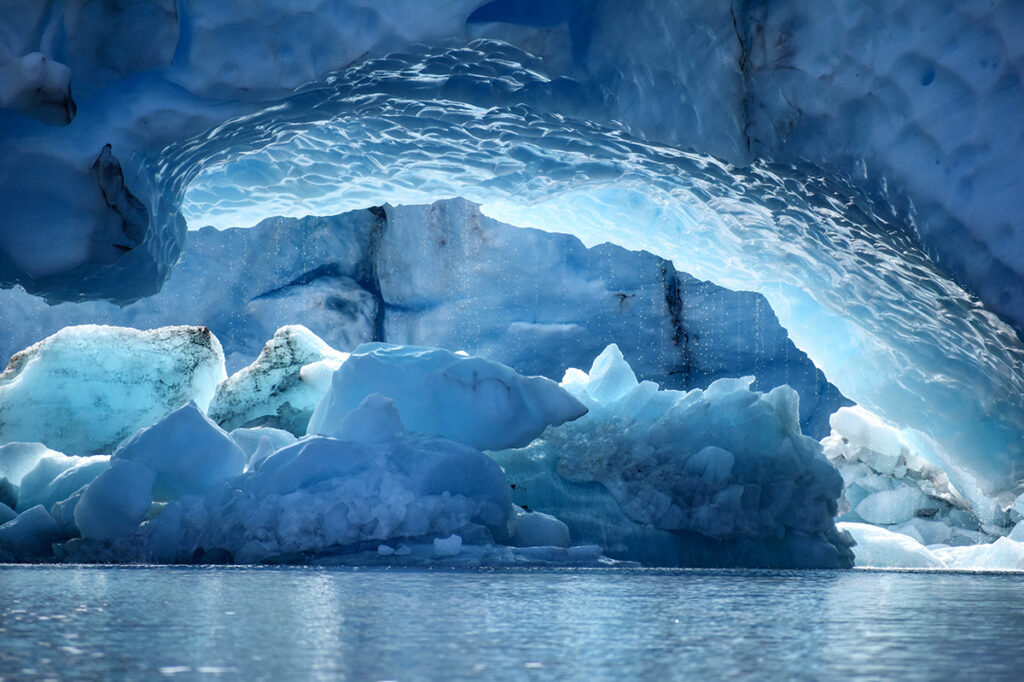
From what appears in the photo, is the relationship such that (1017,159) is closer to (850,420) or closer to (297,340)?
(297,340)

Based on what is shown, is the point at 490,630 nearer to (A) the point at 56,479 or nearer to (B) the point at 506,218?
(A) the point at 56,479

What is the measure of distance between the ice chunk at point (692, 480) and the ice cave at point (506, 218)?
17 mm

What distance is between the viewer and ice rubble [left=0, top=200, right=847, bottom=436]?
40.6 feet

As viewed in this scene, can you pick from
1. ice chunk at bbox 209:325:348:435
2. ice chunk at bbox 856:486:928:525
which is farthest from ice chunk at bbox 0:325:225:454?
ice chunk at bbox 856:486:928:525

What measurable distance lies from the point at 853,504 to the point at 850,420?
93cm

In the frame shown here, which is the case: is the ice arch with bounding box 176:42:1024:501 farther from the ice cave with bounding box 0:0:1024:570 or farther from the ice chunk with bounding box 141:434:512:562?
the ice chunk with bounding box 141:434:512:562

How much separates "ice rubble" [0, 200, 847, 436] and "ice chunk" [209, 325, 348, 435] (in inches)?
246

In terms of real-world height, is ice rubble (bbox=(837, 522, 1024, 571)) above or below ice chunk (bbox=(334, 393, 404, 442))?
below

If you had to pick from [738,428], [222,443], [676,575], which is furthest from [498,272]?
[676,575]

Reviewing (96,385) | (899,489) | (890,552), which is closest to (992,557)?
(890,552)

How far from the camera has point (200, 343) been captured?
6.55 meters

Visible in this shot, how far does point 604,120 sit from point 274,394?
2.94 meters

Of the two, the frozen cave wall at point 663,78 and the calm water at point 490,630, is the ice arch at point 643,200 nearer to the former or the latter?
the frozen cave wall at point 663,78

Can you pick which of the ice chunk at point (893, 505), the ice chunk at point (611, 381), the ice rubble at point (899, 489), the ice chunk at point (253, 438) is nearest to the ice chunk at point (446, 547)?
the ice chunk at point (253, 438)
